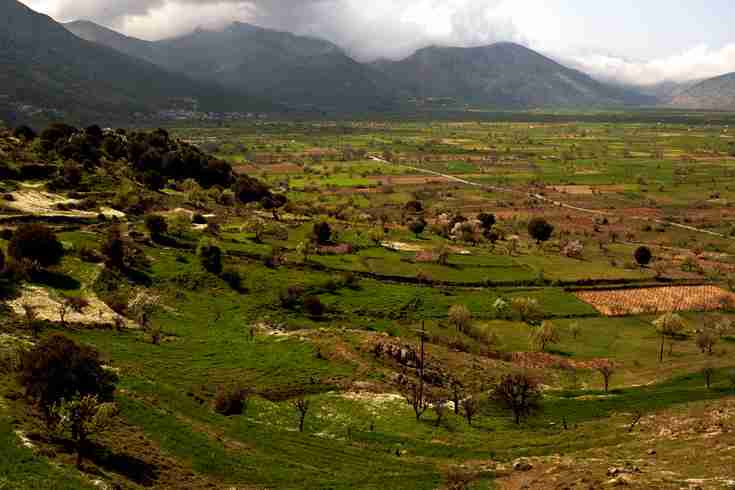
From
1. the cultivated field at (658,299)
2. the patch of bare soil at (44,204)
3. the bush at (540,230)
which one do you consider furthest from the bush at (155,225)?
the bush at (540,230)

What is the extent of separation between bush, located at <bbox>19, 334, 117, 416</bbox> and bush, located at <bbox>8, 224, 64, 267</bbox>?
35627 millimetres

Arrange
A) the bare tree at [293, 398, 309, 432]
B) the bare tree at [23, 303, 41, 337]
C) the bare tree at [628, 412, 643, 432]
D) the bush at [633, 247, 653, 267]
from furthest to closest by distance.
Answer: the bush at [633, 247, 653, 267], the bare tree at [23, 303, 41, 337], the bare tree at [628, 412, 643, 432], the bare tree at [293, 398, 309, 432]

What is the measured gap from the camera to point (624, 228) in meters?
164

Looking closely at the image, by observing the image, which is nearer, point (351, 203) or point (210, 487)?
point (210, 487)

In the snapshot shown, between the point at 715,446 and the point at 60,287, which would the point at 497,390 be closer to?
the point at 715,446

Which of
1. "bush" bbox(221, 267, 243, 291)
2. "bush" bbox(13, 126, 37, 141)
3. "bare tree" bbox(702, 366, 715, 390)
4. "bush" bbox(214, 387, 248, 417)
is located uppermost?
"bush" bbox(13, 126, 37, 141)

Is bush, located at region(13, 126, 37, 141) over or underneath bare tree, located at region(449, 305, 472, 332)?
over

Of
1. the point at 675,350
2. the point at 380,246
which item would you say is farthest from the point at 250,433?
the point at 380,246

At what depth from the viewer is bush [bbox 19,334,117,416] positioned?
34.3 meters

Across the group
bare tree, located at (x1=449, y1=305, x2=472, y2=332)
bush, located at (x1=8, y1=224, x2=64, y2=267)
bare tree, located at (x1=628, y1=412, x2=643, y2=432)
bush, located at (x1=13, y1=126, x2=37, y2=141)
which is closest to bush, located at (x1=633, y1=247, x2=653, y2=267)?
bare tree, located at (x1=449, y1=305, x2=472, y2=332)

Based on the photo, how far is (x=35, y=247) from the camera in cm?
6788

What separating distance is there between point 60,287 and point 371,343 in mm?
35568

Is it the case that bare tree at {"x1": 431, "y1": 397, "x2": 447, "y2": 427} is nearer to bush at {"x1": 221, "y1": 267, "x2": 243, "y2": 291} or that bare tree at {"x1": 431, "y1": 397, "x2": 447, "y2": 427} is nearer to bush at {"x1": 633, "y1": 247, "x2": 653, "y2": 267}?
bush at {"x1": 221, "y1": 267, "x2": 243, "y2": 291}

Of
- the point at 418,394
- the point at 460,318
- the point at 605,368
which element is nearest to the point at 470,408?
the point at 418,394
